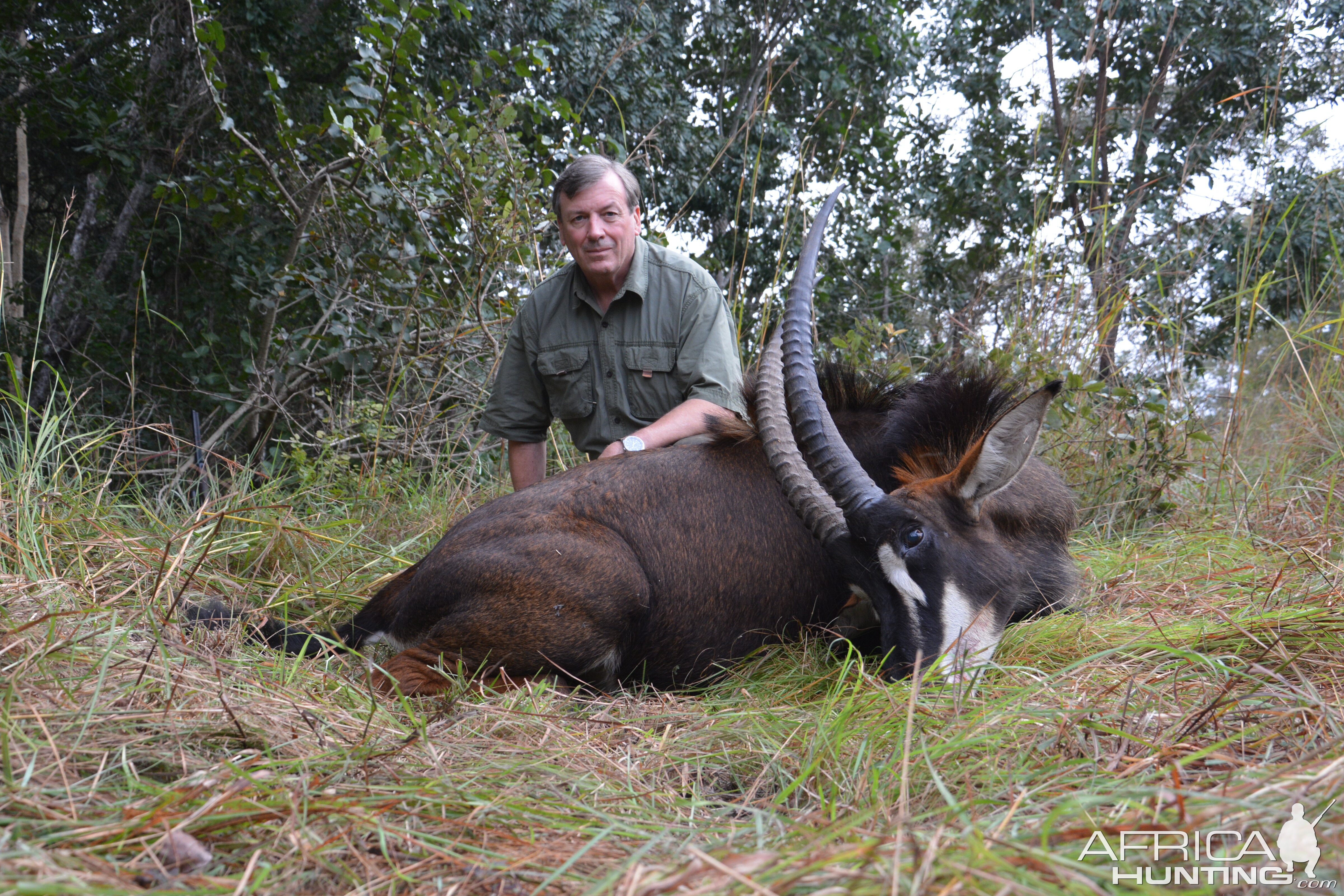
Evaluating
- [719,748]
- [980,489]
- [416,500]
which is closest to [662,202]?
[416,500]

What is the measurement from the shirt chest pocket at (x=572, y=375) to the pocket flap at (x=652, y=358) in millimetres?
282

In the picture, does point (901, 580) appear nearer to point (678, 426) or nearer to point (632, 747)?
point (632, 747)

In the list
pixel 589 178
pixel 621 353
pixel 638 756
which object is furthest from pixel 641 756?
pixel 589 178

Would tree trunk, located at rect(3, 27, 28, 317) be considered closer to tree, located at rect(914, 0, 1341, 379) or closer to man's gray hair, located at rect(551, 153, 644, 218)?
man's gray hair, located at rect(551, 153, 644, 218)

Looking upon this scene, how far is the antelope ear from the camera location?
3244 millimetres

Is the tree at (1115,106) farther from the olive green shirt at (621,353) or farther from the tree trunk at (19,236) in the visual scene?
the tree trunk at (19,236)

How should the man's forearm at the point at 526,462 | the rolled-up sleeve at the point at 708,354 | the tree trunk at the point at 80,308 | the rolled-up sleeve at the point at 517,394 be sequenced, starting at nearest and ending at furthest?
the rolled-up sleeve at the point at 708,354 → the rolled-up sleeve at the point at 517,394 → the man's forearm at the point at 526,462 → the tree trunk at the point at 80,308

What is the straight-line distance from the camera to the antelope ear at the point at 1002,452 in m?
3.24

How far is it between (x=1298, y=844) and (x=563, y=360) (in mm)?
4419

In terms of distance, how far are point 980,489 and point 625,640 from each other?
5.12 ft

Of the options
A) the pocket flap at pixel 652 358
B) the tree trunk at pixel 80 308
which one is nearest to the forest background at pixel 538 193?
the tree trunk at pixel 80 308

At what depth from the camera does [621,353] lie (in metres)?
5.25

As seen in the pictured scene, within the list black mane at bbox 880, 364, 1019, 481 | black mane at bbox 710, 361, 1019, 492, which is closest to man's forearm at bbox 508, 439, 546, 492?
black mane at bbox 710, 361, 1019, 492

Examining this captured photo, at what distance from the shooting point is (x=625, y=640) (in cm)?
358
